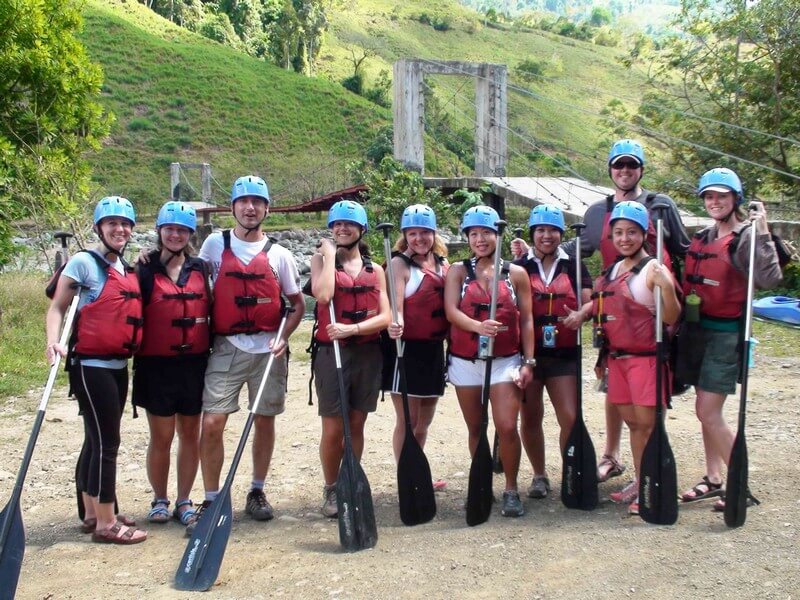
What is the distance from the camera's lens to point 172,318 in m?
4.96

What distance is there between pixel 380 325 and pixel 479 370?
67 centimetres

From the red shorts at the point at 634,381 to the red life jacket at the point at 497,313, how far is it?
606mm

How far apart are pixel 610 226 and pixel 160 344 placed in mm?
2748

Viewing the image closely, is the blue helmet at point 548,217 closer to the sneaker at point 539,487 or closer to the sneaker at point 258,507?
the sneaker at point 539,487

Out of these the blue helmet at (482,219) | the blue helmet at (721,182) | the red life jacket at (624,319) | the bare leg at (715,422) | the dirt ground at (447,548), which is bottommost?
the dirt ground at (447,548)

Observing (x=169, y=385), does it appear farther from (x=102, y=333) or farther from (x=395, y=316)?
(x=395, y=316)

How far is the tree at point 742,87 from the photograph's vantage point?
566 inches

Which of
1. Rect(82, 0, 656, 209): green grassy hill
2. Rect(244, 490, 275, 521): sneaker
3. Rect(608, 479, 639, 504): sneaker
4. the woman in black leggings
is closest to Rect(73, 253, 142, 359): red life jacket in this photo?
the woman in black leggings

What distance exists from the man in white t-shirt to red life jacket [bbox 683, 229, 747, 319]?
94.1 inches

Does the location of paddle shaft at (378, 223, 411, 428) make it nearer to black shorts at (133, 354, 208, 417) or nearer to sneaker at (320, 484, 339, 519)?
sneaker at (320, 484, 339, 519)

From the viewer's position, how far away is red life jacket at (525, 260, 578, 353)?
5.36 m

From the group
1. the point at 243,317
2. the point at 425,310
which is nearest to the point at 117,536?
the point at 243,317

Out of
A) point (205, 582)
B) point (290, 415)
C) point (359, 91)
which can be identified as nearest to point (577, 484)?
point (205, 582)

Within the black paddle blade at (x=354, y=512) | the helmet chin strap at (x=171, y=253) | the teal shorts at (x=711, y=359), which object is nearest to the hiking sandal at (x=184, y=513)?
the black paddle blade at (x=354, y=512)
